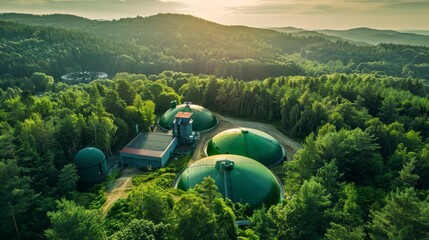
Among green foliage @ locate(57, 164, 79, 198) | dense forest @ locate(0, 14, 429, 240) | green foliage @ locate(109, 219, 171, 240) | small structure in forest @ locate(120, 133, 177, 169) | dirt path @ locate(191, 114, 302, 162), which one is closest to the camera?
green foliage @ locate(109, 219, 171, 240)

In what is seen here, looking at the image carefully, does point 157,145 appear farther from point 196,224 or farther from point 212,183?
point 196,224

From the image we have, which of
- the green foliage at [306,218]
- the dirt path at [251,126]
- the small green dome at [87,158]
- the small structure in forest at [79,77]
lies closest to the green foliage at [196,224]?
the green foliage at [306,218]

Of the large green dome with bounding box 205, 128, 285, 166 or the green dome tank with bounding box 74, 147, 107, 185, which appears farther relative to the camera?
the large green dome with bounding box 205, 128, 285, 166

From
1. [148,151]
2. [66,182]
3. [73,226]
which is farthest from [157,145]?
[73,226]

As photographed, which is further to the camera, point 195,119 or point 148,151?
point 195,119

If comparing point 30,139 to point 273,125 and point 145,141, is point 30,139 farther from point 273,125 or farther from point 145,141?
point 273,125

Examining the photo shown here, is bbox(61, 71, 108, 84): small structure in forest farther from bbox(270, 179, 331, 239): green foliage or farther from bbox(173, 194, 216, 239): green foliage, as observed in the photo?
bbox(270, 179, 331, 239): green foliage

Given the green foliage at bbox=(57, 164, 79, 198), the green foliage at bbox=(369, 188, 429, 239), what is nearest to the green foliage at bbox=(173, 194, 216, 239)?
the green foliage at bbox=(369, 188, 429, 239)

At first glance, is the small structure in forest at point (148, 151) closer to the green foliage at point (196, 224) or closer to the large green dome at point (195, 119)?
the large green dome at point (195, 119)
